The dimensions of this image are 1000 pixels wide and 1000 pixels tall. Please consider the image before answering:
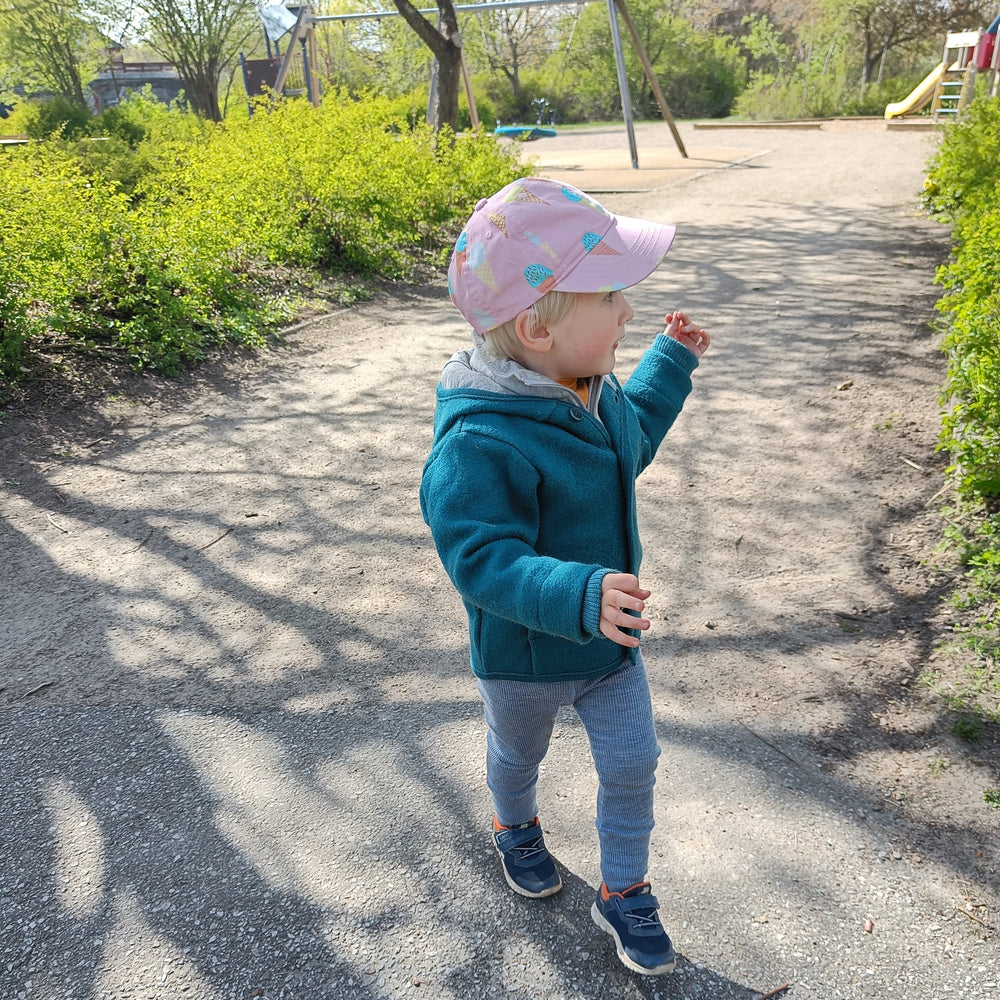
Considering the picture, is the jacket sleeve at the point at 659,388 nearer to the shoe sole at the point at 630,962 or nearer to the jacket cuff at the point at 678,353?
the jacket cuff at the point at 678,353

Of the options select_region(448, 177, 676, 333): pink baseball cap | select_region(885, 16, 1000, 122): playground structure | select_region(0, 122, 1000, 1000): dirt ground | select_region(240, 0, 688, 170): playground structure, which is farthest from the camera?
select_region(885, 16, 1000, 122): playground structure

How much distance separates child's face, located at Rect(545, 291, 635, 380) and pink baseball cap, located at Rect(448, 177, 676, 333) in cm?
6

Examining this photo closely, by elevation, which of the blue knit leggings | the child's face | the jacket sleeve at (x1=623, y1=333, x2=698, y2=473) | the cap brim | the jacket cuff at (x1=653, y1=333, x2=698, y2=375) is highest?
the cap brim

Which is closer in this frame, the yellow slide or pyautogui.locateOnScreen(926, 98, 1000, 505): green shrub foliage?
pyautogui.locateOnScreen(926, 98, 1000, 505): green shrub foliage

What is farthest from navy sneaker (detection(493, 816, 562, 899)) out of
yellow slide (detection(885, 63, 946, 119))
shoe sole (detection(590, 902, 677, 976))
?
yellow slide (detection(885, 63, 946, 119))

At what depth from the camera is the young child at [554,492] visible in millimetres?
1596

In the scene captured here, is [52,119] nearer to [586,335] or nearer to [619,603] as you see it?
[586,335]

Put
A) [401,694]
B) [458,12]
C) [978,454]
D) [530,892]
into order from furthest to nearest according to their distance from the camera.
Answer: [458,12], [978,454], [401,694], [530,892]

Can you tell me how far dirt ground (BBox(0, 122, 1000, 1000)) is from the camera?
6.72ft

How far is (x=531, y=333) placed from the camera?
174 cm

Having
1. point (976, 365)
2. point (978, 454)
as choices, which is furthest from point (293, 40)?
point (978, 454)

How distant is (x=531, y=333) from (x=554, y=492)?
301 mm

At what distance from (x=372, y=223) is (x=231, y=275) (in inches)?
79.1

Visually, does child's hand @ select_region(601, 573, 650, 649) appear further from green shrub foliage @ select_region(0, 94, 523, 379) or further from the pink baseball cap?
green shrub foliage @ select_region(0, 94, 523, 379)
